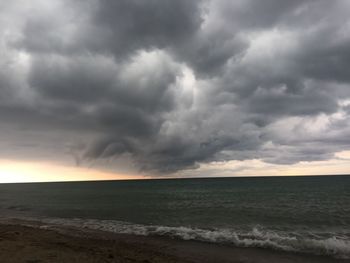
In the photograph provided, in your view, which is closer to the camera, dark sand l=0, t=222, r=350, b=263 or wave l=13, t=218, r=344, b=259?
dark sand l=0, t=222, r=350, b=263

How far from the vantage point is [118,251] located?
17859mm

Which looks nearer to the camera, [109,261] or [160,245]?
→ [109,261]

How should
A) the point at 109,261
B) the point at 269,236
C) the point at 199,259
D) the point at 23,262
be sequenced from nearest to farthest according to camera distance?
the point at 23,262 < the point at 109,261 < the point at 199,259 < the point at 269,236

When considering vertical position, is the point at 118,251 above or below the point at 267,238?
above

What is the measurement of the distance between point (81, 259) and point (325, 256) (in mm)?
15162

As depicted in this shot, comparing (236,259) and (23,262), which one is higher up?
(23,262)

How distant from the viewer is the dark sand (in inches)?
609

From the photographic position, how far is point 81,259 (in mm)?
15078

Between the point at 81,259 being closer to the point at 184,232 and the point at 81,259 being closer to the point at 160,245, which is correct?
the point at 160,245

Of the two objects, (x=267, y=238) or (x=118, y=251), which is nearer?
(x=118, y=251)

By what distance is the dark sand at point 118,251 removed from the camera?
50.8ft

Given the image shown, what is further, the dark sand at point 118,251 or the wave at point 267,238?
the wave at point 267,238

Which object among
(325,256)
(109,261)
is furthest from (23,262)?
(325,256)

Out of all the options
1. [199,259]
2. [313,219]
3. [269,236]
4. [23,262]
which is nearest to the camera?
[23,262]
